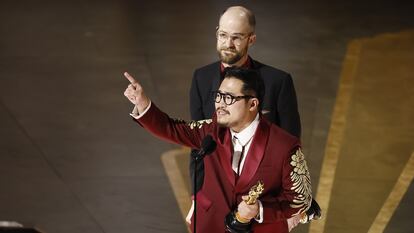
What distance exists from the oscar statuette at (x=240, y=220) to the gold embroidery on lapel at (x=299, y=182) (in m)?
0.15

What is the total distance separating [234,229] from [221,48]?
116 cm

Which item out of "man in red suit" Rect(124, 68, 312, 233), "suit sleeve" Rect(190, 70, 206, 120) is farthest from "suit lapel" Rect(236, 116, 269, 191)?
"suit sleeve" Rect(190, 70, 206, 120)

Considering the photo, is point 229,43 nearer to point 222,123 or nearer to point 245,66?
point 245,66

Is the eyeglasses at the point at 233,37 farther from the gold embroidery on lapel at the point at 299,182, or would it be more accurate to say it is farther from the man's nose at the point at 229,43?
the gold embroidery on lapel at the point at 299,182

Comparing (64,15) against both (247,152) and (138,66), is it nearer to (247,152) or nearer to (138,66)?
(138,66)

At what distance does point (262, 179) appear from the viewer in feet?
12.7

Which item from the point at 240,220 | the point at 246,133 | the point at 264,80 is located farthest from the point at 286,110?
the point at 240,220

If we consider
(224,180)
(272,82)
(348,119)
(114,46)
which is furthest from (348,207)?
(114,46)

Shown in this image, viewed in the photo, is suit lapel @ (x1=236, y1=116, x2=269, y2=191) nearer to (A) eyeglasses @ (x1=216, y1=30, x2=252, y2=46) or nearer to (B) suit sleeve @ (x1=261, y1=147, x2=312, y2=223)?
(B) suit sleeve @ (x1=261, y1=147, x2=312, y2=223)

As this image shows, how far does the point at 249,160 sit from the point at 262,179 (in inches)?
3.9

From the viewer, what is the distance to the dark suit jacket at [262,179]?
153 inches

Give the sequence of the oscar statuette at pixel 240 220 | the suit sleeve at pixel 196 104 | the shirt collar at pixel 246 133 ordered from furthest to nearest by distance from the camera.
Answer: the suit sleeve at pixel 196 104
the shirt collar at pixel 246 133
the oscar statuette at pixel 240 220

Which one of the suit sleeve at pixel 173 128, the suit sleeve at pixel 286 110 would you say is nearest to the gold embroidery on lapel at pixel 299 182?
the suit sleeve at pixel 173 128

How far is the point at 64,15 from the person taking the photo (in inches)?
511
